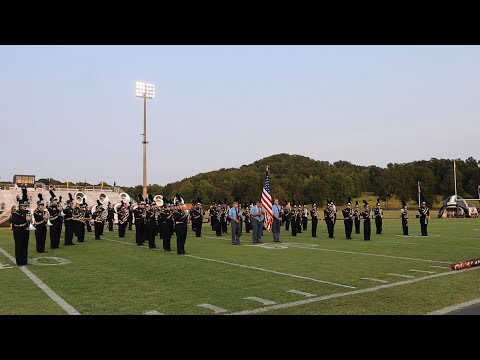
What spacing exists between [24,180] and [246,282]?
67.6 metres

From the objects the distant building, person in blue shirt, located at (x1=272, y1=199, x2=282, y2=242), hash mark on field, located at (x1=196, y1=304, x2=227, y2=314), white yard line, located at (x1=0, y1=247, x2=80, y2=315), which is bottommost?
white yard line, located at (x1=0, y1=247, x2=80, y2=315)

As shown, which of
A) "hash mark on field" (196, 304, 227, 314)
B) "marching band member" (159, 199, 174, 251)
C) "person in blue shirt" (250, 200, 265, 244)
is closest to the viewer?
"hash mark on field" (196, 304, 227, 314)

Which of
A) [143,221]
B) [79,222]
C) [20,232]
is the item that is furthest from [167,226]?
[79,222]

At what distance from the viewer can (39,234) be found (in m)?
14.9

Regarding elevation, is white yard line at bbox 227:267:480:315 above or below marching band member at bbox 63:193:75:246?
below

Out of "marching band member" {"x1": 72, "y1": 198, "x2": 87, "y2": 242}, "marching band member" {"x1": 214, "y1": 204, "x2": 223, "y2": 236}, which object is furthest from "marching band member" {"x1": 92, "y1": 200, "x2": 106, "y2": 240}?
"marching band member" {"x1": 214, "y1": 204, "x2": 223, "y2": 236}

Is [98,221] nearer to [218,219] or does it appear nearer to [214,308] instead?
[218,219]

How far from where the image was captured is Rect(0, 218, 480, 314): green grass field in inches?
263

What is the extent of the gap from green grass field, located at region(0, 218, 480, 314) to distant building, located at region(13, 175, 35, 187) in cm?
5785

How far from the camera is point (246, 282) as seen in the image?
29.0ft

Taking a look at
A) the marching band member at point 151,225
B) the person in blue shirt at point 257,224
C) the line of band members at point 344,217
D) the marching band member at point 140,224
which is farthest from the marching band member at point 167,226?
the line of band members at point 344,217

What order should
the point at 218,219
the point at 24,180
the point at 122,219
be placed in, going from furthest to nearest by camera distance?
the point at 24,180
the point at 218,219
the point at 122,219

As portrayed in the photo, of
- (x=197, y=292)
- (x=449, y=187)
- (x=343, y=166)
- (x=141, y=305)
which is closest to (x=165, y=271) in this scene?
(x=197, y=292)

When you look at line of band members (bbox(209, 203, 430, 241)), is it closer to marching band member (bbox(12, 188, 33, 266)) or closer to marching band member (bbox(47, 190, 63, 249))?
marching band member (bbox(47, 190, 63, 249))
